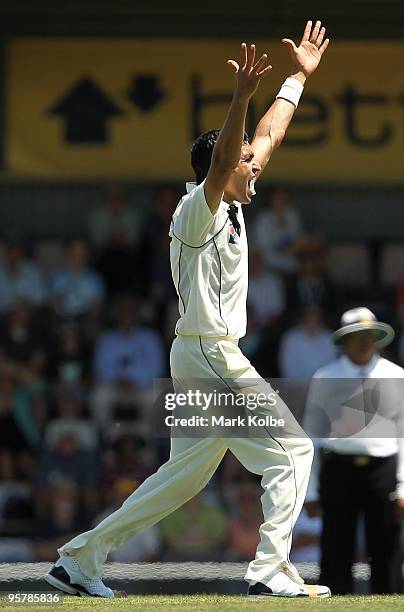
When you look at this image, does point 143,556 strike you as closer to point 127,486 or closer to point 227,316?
point 127,486

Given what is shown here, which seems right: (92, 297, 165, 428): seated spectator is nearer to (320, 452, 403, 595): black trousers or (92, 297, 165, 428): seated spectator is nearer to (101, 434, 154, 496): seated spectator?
(101, 434, 154, 496): seated spectator

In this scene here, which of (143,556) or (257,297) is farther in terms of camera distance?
(257,297)

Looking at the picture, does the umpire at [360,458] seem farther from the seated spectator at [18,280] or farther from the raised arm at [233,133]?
the seated spectator at [18,280]

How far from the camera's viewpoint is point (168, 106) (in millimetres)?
14656

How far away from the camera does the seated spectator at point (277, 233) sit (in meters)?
13.3

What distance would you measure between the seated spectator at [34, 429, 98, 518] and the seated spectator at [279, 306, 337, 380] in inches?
87.6

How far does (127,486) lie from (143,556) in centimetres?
121

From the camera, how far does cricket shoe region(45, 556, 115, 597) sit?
6000 millimetres

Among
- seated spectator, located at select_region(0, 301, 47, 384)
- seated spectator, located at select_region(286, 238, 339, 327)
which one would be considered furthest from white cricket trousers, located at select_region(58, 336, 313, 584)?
seated spectator, located at select_region(286, 238, 339, 327)

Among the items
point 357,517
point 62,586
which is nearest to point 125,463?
point 357,517

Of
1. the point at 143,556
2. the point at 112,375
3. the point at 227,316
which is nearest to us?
the point at 227,316

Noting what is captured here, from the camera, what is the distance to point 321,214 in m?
14.8

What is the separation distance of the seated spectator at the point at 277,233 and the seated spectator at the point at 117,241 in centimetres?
118

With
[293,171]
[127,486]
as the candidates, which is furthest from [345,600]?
[293,171]
